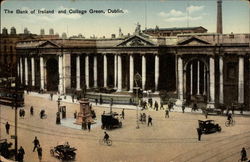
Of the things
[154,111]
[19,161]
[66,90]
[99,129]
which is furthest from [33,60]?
[19,161]

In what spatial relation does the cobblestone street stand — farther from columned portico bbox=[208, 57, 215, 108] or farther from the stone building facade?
the stone building facade

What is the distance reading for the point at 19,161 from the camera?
21.0 m

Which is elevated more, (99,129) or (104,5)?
(104,5)

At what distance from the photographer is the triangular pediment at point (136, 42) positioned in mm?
46625

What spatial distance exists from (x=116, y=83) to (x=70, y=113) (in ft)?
50.6

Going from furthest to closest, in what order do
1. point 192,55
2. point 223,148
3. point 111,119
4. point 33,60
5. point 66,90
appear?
point 33,60 → point 66,90 → point 192,55 → point 111,119 → point 223,148

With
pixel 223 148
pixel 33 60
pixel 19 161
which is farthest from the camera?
pixel 33 60

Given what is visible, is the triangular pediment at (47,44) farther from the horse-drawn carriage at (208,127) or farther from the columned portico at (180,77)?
the horse-drawn carriage at (208,127)

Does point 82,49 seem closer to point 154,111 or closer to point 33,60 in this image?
point 33,60

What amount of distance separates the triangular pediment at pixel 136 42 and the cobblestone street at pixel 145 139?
52.2 ft

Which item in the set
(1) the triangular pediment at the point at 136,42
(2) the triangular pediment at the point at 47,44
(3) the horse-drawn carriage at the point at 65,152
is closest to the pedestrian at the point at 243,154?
(3) the horse-drawn carriage at the point at 65,152

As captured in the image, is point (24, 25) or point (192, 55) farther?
point (192, 55)

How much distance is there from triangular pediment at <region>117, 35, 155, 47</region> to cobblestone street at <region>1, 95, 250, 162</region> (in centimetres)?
1591

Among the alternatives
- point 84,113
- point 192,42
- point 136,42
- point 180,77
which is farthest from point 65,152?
point 136,42
